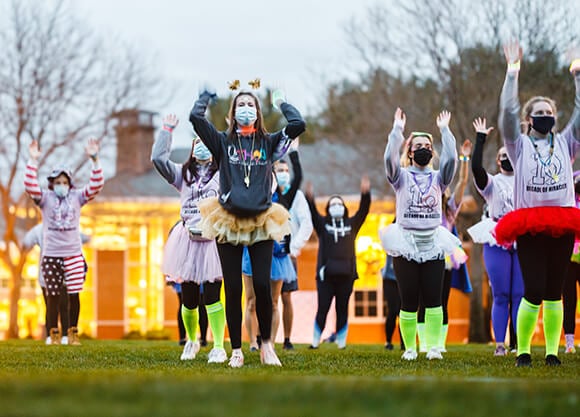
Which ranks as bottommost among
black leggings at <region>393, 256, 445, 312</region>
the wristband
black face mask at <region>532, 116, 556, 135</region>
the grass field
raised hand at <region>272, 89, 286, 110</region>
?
the grass field

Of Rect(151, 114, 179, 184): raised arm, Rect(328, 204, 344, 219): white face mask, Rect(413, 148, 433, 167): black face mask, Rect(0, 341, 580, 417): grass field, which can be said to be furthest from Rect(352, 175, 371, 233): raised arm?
Rect(0, 341, 580, 417): grass field

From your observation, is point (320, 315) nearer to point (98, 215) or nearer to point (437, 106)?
point (437, 106)

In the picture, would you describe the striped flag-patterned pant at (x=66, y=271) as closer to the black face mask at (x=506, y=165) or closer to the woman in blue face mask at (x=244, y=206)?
the woman in blue face mask at (x=244, y=206)

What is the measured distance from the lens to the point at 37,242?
59.4ft

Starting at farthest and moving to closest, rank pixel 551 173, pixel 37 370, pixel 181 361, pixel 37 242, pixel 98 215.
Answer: pixel 98 215 → pixel 37 242 → pixel 181 361 → pixel 551 173 → pixel 37 370

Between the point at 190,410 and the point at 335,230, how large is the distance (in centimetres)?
1043

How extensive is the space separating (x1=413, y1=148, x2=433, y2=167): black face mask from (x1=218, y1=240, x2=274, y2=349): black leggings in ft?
A: 7.22

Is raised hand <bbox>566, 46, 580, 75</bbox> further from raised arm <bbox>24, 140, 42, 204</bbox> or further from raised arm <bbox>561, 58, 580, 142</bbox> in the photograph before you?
raised arm <bbox>24, 140, 42, 204</bbox>

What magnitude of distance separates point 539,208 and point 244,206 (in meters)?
2.49

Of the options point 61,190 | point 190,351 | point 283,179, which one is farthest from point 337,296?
point 190,351

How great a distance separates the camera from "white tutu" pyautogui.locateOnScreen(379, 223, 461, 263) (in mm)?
10766

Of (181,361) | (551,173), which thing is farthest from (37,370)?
(551,173)

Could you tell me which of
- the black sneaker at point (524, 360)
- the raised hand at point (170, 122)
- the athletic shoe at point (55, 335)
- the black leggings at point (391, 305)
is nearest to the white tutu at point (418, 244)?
the black sneaker at point (524, 360)

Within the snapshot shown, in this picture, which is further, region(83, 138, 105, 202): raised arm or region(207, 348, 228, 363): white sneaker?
region(83, 138, 105, 202): raised arm
